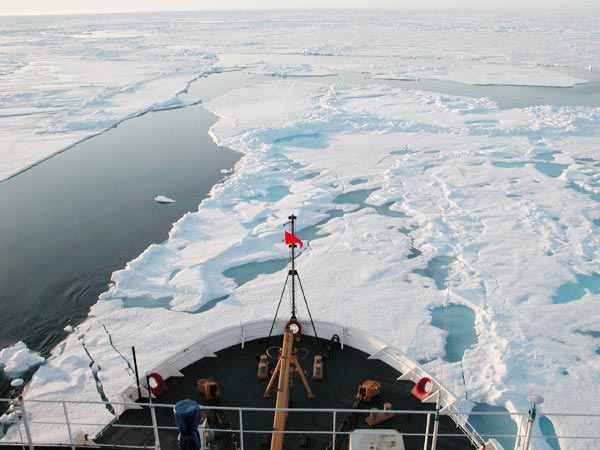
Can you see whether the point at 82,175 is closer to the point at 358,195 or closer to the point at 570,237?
the point at 358,195

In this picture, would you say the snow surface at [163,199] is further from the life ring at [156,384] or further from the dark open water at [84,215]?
the life ring at [156,384]

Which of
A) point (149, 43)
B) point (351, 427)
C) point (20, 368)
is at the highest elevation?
point (149, 43)

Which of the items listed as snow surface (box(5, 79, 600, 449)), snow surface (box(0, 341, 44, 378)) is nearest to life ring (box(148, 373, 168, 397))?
snow surface (box(5, 79, 600, 449))

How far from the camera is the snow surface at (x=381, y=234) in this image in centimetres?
776

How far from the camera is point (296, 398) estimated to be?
5.51m

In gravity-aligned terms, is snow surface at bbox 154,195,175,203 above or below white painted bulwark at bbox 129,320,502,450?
below

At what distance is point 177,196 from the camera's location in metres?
14.6

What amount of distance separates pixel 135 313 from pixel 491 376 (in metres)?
6.05

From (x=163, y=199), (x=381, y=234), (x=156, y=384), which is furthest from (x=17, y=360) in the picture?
(x=381, y=234)

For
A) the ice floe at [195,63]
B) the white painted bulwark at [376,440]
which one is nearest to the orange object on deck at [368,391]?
the white painted bulwark at [376,440]

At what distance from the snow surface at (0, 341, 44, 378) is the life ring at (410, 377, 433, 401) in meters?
5.85

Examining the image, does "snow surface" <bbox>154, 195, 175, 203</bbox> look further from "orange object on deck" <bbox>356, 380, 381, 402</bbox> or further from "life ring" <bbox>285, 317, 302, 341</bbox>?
"orange object on deck" <bbox>356, 380, 381, 402</bbox>

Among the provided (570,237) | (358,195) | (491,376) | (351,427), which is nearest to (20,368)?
(351,427)

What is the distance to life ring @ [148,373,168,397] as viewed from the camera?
220 inches
